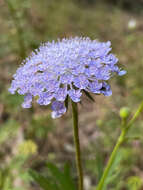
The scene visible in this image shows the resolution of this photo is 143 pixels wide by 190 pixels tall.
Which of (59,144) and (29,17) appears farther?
(29,17)

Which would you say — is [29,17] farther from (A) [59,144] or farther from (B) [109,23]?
(A) [59,144]

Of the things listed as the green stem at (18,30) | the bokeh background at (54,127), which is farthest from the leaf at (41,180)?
the green stem at (18,30)

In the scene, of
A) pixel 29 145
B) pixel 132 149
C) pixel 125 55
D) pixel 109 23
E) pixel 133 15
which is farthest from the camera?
pixel 133 15

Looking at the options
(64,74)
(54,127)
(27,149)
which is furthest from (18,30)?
(64,74)

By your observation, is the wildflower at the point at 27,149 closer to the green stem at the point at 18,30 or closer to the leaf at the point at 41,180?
the leaf at the point at 41,180

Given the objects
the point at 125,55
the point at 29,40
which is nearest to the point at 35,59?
the point at 29,40

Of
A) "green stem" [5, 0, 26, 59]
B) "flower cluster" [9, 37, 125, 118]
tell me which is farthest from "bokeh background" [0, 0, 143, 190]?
"flower cluster" [9, 37, 125, 118]

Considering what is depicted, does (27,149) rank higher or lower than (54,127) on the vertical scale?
lower

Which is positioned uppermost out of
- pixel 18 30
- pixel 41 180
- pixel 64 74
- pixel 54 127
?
pixel 18 30

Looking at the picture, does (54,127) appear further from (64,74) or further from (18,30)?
(64,74)
